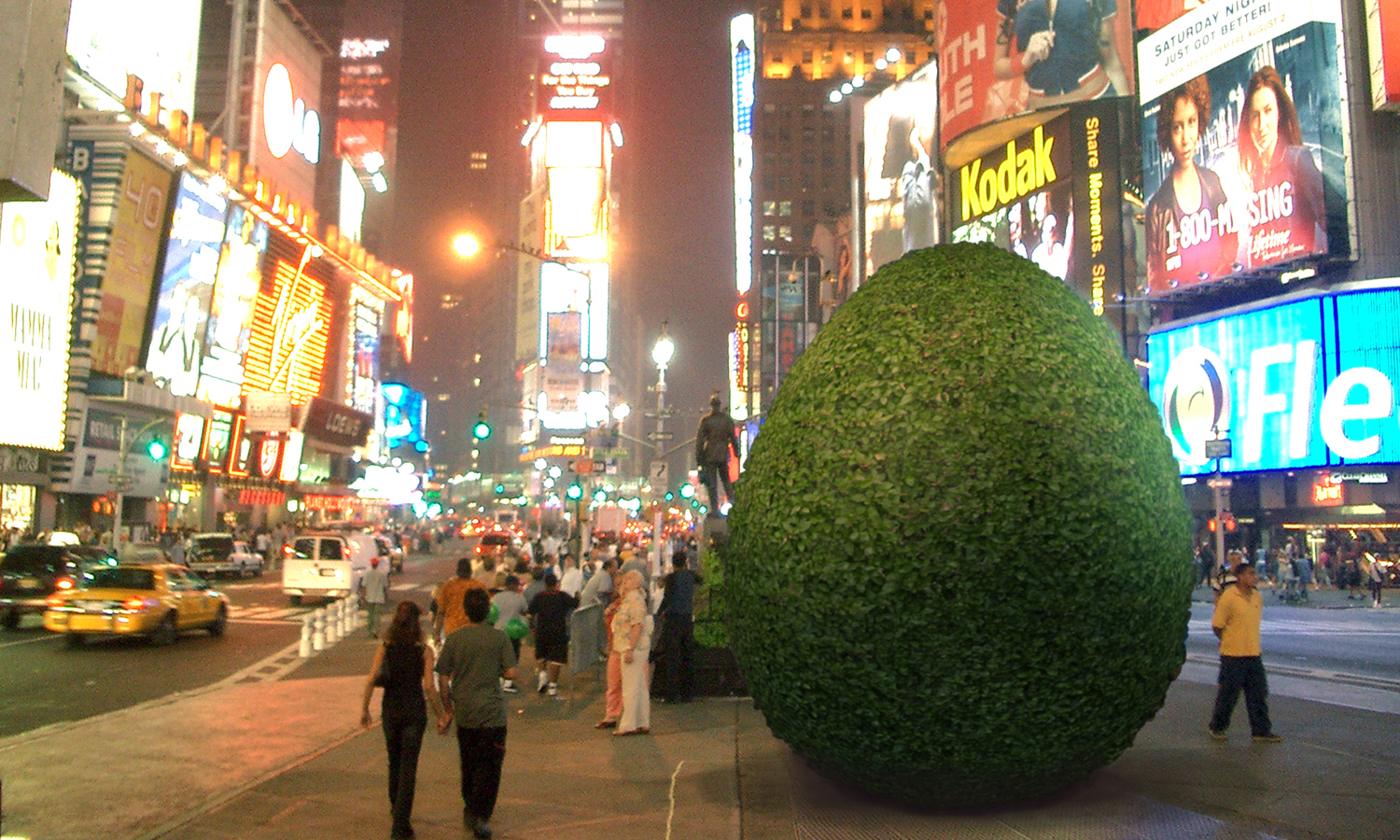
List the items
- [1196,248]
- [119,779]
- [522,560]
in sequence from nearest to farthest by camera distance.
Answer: [119,779] < [522,560] < [1196,248]

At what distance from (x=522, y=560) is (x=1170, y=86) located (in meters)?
28.0

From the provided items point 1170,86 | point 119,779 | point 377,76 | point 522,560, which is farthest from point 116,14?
point 377,76

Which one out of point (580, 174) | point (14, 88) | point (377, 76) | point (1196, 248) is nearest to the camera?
point (14, 88)

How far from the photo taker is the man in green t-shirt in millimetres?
7492

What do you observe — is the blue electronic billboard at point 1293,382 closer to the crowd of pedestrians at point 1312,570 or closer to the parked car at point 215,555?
the crowd of pedestrians at point 1312,570

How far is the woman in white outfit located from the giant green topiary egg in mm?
4195

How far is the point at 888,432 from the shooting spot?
655cm

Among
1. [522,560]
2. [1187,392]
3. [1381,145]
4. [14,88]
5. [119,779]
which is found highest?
[1381,145]

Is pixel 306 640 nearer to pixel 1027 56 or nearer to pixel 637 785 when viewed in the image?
pixel 637 785

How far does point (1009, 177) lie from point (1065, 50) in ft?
19.3

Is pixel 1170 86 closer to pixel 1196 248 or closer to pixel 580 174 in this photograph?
pixel 1196 248

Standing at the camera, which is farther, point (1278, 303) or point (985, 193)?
point (985, 193)

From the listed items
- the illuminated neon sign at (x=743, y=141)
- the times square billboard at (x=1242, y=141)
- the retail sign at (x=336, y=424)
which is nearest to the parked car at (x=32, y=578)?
the times square billboard at (x=1242, y=141)

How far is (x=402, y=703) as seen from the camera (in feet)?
24.6
